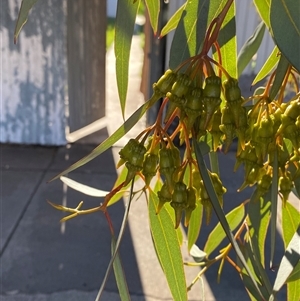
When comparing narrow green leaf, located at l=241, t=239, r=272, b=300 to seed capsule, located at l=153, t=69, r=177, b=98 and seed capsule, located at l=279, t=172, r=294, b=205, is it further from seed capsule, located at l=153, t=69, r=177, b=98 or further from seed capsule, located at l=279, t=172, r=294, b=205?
seed capsule, located at l=153, t=69, r=177, b=98

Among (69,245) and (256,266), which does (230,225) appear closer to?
(256,266)

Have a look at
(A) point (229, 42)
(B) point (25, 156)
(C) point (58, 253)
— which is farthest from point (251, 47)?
(B) point (25, 156)

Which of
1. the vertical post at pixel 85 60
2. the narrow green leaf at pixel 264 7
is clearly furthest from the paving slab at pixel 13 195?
the narrow green leaf at pixel 264 7

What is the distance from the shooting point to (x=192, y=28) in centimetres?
55

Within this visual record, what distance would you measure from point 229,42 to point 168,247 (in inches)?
11.1

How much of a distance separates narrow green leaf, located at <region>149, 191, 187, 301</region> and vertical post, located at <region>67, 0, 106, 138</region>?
2.42 metres

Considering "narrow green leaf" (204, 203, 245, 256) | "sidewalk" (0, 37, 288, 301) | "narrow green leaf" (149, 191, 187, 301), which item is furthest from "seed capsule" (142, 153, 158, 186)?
"sidewalk" (0, 37, 288, 301)

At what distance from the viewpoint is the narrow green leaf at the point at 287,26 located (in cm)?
42

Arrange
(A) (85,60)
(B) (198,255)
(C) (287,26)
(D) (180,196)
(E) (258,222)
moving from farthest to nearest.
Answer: (A) (85,60)
(B) (198,255)
(E) (258,222)
(D) (180,196)
(C) (287,26)

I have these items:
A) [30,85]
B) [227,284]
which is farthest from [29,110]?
[227,284]

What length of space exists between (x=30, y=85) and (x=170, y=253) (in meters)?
2.51

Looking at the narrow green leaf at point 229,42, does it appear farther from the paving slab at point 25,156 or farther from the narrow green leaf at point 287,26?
the paving slab at point 25,156

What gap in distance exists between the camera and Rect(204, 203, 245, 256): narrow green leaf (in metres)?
0.98

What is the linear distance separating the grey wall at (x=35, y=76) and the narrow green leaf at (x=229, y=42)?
2360 millimetres
